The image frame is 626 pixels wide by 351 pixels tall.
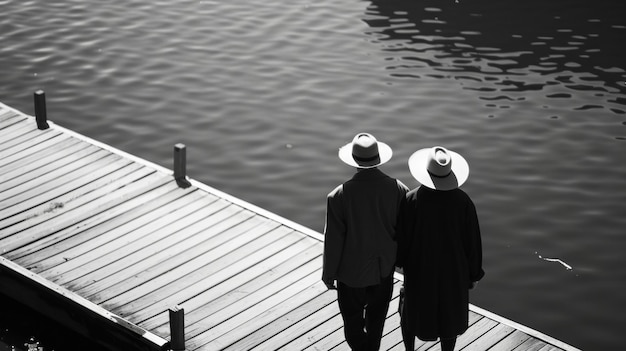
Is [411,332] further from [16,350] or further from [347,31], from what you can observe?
[347,31]

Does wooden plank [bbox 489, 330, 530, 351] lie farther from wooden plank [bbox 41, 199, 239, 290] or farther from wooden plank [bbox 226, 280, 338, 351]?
wooden plank [bbox 41, 199, 239, 290]

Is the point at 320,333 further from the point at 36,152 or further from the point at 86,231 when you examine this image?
the point at 36,152

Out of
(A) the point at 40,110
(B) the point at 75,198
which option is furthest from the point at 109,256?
(A) the point at 40,110

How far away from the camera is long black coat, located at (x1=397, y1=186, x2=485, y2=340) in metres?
7.91

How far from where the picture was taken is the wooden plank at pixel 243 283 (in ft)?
33.2

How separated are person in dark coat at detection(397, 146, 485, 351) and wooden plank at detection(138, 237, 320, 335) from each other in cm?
274

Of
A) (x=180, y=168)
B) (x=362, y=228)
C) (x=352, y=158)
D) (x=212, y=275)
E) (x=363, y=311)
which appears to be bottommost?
(x=212, y=275)

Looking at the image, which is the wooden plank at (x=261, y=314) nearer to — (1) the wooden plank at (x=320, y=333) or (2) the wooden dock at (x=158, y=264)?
(2) the wooden dock at (x=158, y=264)

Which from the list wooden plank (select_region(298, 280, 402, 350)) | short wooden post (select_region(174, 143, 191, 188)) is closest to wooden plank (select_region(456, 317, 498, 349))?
wooden plank (select_region(298, 280, 402, 350))

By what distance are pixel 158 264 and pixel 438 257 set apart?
4306 millimetres

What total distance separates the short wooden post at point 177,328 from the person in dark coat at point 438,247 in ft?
7.77

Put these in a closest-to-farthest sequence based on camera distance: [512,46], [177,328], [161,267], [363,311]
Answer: [363,311], [177,328], [161,267], [512,46]

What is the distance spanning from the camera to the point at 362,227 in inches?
320

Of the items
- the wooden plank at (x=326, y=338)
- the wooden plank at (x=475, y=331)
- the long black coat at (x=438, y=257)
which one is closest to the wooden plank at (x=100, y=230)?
the wooden plank at (x=326, y=338)
